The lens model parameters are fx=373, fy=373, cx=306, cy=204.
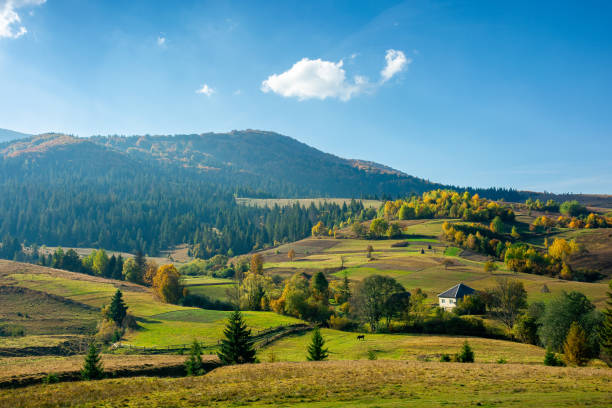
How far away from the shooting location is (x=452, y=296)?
89.6 meters

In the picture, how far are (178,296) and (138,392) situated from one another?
77644mm

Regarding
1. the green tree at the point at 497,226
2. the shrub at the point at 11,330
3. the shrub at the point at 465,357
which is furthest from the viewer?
the green tree at the point at 497,226

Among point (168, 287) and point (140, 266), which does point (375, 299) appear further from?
point (140, 266)

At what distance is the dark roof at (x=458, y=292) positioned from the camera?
293ft

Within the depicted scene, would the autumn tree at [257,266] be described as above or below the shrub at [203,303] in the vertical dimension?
above

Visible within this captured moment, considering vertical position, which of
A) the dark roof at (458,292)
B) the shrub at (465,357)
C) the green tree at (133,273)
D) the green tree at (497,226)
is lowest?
the green tree at (133,273)

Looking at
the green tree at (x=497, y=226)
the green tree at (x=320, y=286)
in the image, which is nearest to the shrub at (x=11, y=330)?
the green tree at (x=320, y=286)

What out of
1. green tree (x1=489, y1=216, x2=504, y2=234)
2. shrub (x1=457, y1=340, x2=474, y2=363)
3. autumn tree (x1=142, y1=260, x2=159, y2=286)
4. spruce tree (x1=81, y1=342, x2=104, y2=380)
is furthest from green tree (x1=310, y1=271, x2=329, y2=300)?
green tree (x1=489, y1=216, x2=504, y2=234)

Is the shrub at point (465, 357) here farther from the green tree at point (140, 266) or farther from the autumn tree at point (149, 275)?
the green tree at point (140, 266)

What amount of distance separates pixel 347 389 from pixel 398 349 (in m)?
31.1

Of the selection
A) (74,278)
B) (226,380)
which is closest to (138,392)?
(226,380)

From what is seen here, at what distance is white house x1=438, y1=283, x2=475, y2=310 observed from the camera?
88.5 metres

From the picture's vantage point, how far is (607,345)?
4409 cm

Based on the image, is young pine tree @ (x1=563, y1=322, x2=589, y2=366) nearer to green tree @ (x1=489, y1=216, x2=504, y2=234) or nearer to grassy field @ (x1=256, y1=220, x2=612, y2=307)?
grassy field @ (x1=256, y1=220, x2=612, y2=307)
